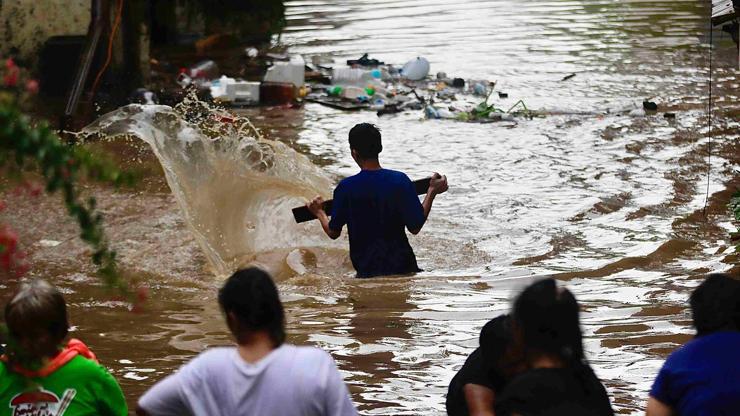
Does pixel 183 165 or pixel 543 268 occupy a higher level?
pixel 183 165

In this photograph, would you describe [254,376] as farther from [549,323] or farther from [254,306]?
[549,323]

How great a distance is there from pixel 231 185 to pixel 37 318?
6953 mm

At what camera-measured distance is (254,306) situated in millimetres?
3748

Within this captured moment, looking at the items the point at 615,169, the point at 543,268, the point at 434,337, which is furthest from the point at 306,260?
the point at 615,169

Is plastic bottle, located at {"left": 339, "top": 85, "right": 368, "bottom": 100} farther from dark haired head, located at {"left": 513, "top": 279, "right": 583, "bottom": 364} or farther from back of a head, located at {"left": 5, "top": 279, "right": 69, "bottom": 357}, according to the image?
dark haired head, located at {"left": 513, "top": 279, "right": 583, "bottom": 364}

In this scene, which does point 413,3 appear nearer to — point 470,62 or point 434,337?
point 470,62

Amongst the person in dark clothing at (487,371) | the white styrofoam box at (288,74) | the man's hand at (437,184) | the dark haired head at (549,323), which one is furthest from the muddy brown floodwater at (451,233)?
the person in dark clothing at (487,371)

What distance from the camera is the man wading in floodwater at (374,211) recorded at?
784cm

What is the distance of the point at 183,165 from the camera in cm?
1070

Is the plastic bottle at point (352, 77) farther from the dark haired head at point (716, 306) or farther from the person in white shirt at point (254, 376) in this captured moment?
the person in white shirt at point (254, 376)

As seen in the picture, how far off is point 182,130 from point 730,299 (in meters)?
7.45

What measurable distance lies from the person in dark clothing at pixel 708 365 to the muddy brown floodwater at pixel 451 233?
5.83ft

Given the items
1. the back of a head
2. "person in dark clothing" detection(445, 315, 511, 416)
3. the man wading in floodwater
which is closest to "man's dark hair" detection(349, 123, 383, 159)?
the man wading in floodwater

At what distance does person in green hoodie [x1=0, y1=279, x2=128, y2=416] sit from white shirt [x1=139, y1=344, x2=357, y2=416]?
A: 0.47m
